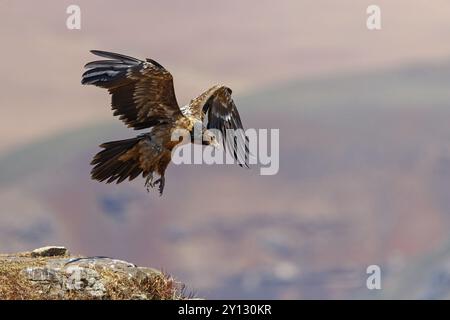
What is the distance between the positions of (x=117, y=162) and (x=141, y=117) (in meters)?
1.04

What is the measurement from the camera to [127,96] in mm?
15570

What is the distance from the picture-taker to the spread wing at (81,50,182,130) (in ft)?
48.7

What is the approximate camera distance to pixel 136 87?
15.4 metres

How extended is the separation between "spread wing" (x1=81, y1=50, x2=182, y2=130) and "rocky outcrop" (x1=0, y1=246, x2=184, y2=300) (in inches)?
144

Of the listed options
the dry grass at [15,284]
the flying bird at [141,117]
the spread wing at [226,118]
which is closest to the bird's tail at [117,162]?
the flying bird at [141,117]

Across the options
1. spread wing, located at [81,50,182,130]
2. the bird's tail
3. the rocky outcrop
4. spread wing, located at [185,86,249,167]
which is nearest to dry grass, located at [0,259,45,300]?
the rocky outcrop

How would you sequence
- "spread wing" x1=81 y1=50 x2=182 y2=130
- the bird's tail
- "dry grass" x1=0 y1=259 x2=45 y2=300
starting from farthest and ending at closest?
the bird's tail < "spread wing" x1=81 y1=50 x2=182 y2=130 < "dry grass" x1=0 y1=259 x2=45 y2=300

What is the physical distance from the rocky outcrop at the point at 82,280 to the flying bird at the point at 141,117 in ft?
10.2

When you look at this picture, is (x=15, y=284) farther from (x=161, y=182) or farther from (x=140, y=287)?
(x=161, y=182)

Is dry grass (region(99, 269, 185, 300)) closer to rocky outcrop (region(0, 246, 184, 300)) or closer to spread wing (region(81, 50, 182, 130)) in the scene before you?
rocky outcrop (region(0, 246, 184, 300))

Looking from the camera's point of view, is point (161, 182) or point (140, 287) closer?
point (140, 287)

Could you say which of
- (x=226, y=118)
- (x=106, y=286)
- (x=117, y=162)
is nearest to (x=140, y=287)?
(x=106, y=286)
